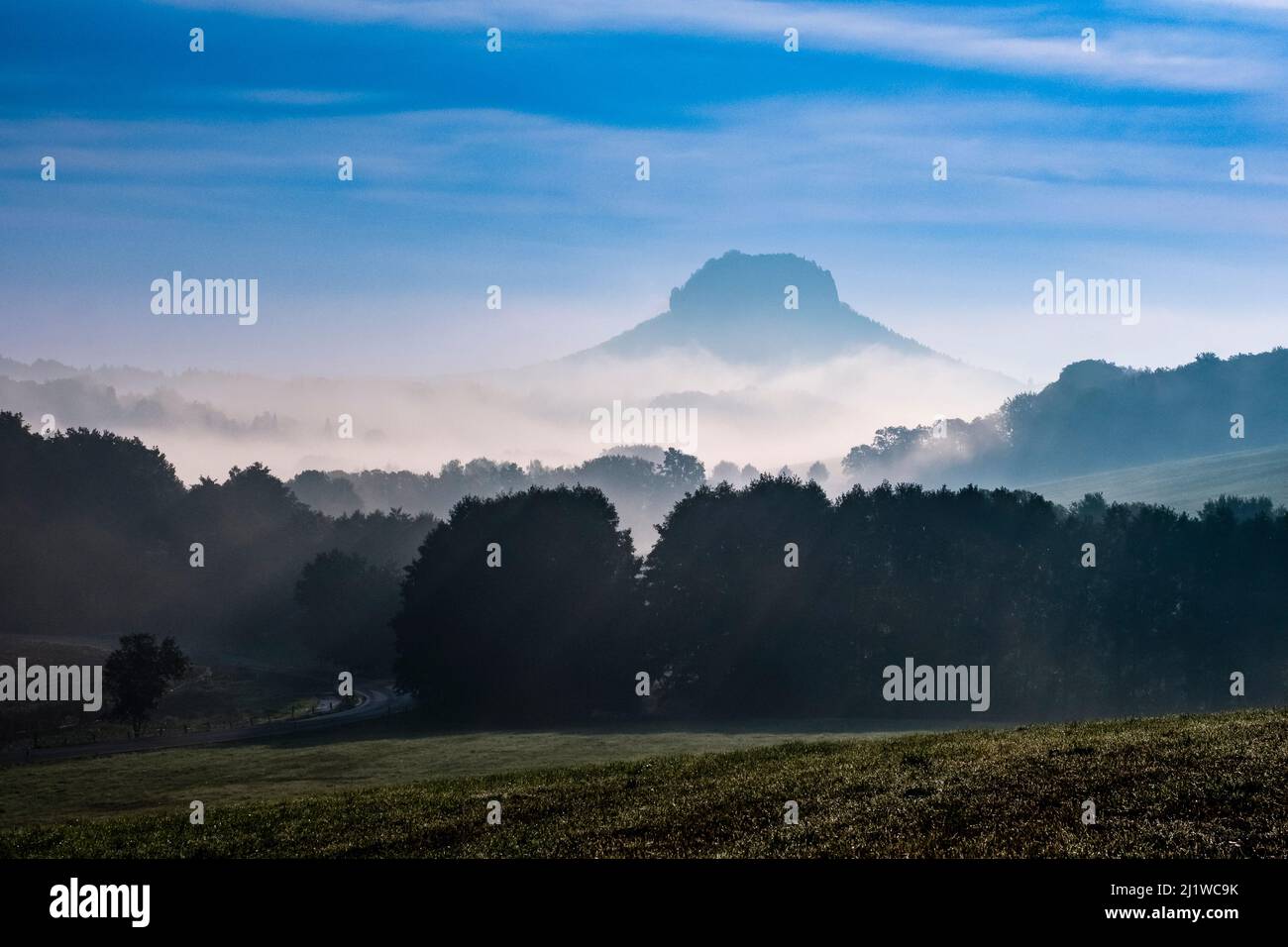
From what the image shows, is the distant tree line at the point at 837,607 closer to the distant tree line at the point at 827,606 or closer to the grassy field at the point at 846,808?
the distant tree line at the point at 827,606

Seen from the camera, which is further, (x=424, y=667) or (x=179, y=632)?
(x=179, y=632)

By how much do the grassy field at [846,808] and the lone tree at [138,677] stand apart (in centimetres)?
7024

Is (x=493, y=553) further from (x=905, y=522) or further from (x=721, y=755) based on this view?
(x=721, y=755)

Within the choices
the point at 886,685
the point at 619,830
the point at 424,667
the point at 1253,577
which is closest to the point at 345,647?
the point at 424,667

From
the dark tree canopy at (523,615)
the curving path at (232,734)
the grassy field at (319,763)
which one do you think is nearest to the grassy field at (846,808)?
the grassy field at (319,763)

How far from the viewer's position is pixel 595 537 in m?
121

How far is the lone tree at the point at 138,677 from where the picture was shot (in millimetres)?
104438

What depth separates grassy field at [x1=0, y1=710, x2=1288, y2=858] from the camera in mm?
24844

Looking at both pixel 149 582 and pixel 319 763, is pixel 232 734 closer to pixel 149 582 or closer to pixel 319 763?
pixel 319 763

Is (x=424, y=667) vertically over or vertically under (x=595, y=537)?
under

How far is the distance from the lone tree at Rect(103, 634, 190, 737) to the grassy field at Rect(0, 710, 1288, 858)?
70243 mm
